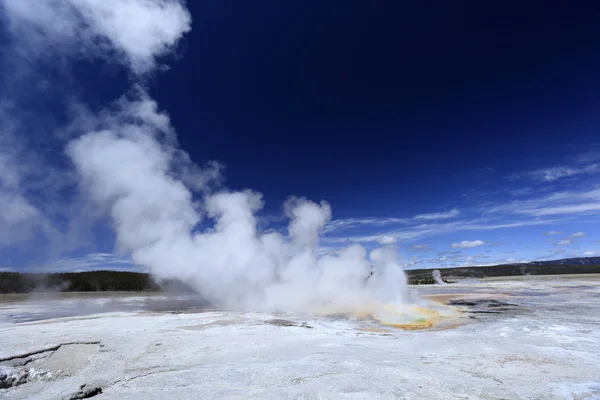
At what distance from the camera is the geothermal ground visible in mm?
7160

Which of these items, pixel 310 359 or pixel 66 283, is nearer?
pixel 310 359

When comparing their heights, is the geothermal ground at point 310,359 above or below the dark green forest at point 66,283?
below

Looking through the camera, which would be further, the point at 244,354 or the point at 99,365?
the point at 244,354

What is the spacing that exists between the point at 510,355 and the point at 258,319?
40.1 ft

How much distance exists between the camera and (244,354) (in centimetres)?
1032

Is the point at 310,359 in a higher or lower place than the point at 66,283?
lower

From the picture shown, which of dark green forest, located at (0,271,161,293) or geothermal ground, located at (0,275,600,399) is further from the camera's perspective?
dark green forest, located at (0,271,161,293)

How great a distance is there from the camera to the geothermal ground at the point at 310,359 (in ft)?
23.5

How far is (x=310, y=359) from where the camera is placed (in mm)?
9477

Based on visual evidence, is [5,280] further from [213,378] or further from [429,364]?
[429,364]

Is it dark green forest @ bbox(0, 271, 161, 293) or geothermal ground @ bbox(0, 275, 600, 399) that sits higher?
dark green forest @ bbox(0, 271, 161, 293)

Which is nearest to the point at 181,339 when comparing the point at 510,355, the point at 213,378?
the point at 213,378

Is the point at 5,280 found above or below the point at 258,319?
above

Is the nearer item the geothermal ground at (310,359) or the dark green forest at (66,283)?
the geothermal ground at (310,359)
